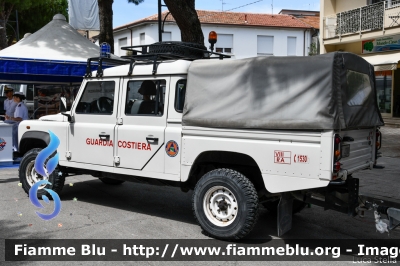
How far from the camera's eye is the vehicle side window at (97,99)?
21.6ft

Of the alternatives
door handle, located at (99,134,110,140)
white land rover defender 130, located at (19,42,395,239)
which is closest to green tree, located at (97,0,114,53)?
white land rover defender 130, located at (19,42,395,239)

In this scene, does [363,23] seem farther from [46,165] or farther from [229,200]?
[229,200]

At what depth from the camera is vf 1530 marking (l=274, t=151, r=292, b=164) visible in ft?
16.0

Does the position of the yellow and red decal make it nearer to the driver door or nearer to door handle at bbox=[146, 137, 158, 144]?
door handle at bbox=[146, 137, 158, 144]

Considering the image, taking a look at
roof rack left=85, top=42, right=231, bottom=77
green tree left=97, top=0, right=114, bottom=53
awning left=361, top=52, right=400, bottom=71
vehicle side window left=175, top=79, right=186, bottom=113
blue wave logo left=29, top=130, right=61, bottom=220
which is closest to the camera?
vehicle side window left=175, top=79, right=186, bottom=113

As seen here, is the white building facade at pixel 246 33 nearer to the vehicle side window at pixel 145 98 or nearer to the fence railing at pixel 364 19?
the fence railing at pixel 364 19

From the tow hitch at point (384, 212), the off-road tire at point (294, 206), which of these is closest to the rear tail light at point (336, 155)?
the tow hitch at point (384, 212)

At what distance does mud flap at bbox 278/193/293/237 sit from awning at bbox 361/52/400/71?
15.4 m

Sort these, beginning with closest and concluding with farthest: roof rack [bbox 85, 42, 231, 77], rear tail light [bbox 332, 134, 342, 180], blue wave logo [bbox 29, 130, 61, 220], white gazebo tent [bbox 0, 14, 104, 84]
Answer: rear tail light [bbox 332, 134, 342, 180] < roof rack [bbox 85, 42, 231, 77] < blue wave logo [bbox 29, 130, 61, 220] < white gazebo tent [bbox 0, 14, 104, 84]

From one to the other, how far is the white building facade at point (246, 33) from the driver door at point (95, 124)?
3249cm

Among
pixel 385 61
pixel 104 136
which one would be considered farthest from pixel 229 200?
pixel 385 61

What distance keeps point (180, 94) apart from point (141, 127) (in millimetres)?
709

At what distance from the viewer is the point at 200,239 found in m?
5.49

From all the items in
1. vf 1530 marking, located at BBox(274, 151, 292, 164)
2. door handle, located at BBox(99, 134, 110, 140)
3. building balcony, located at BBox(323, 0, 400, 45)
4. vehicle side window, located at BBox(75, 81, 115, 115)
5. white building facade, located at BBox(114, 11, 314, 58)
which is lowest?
vf 1530 marking, located at BBox(274, 151, 292, 164)
